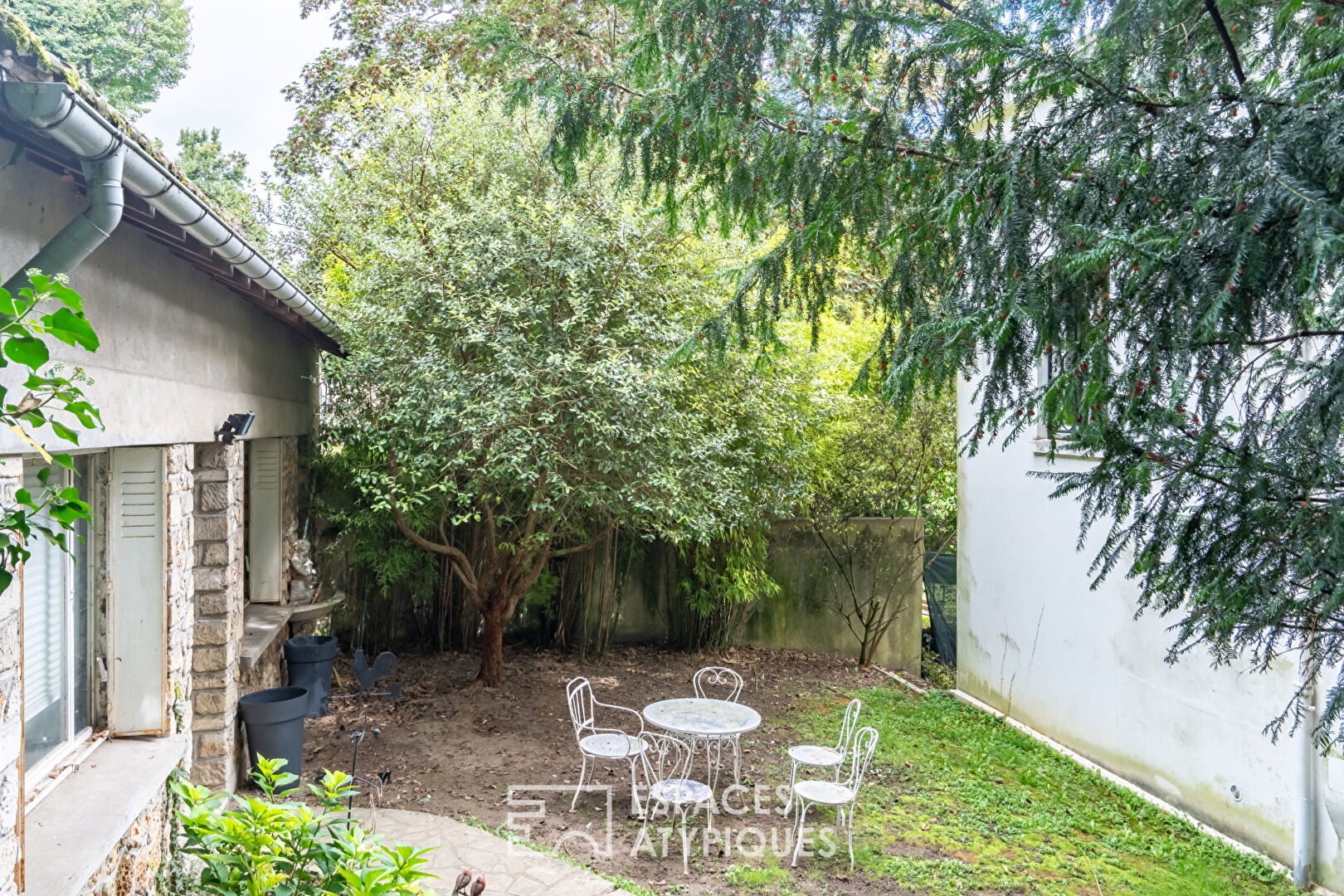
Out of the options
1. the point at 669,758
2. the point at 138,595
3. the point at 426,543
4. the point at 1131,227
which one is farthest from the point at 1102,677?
the point at 138,595

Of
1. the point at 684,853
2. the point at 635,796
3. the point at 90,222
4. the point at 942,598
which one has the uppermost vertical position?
the point at 90,222

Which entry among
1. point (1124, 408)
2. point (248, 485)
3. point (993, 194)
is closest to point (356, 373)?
point (248, 485)

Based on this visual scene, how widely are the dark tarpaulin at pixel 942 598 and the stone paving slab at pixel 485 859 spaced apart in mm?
6249

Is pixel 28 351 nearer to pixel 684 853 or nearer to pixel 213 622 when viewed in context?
pixel 213 622

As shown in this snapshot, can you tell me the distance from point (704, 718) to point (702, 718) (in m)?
0.02

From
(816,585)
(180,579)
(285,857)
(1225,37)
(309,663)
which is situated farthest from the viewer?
(816,585)

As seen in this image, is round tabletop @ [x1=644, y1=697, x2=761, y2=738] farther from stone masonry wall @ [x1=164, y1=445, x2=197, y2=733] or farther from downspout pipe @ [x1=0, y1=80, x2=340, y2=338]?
downspout pipe @ [x1=0, y1=80, x2=340, y2=338]

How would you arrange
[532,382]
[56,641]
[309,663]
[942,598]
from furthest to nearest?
[942,598] → [309,663] → [532,382] → [56,641]

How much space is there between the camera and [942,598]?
31.5 feet

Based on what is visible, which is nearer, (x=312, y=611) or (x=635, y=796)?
(x=635, y=796)

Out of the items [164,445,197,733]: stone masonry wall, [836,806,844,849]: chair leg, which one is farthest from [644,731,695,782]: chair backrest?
[164,445,197,733]: stone masonry wall

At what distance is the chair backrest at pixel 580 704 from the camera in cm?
569

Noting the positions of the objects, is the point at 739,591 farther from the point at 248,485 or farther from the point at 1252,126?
the point at 1252,126
